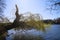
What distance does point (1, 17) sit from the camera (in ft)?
23.1

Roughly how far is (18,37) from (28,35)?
1.47 feet

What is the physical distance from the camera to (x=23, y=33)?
689cm

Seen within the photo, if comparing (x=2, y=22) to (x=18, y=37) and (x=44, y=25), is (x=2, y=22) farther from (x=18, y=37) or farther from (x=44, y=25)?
(x=44, y=25)

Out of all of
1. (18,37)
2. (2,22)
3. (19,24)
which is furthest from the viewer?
(18,37)

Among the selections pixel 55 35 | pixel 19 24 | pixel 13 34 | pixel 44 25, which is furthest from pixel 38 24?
pixel 55 35

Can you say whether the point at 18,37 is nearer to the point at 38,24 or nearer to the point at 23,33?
the point at 23,33

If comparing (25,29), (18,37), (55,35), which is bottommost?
(55,35)

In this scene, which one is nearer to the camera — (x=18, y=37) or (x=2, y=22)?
(x=2, y=22)

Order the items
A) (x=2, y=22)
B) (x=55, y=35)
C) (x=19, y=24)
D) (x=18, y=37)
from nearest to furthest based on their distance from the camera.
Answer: (x=19, y=24) < (x=2, y=22) < (x=18, y=37) < (x=55, y=35)

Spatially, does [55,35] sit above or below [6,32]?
below

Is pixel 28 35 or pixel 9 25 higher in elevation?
pixel 9 25

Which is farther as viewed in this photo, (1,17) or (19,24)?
(1,17)

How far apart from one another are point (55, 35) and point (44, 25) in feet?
16.0

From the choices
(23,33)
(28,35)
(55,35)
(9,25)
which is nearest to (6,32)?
(9,25)
